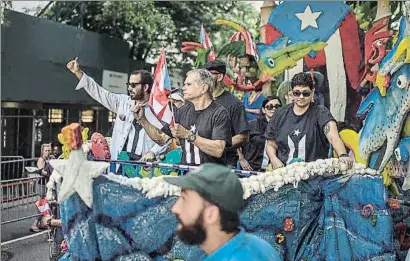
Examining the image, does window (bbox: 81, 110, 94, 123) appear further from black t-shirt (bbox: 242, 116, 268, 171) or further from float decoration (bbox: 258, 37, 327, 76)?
black t-shirt (bbox: 242, 116, 268, 171)

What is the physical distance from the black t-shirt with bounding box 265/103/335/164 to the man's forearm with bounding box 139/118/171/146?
98 cm

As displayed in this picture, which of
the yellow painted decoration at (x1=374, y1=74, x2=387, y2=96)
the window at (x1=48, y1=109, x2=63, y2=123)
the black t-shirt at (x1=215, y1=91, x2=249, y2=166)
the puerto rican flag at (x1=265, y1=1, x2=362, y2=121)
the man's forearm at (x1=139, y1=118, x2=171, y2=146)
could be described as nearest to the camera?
the man's forearm at (x1=139, y1=118, x2=171, y2=146)

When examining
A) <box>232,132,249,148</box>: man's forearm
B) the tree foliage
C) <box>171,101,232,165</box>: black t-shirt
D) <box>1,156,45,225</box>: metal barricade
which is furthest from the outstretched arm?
the tree foliage

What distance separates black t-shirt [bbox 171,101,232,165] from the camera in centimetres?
439

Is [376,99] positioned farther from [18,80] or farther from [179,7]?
[179,7]

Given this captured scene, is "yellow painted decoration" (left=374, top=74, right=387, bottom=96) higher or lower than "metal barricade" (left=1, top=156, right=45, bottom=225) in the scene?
higher

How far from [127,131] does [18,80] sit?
7.93 metres

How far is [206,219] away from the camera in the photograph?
2.09 metres

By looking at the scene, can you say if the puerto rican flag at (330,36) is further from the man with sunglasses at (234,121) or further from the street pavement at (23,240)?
the street pavement at (23,240)

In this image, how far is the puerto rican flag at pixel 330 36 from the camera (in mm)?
8445

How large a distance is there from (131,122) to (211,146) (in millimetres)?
1310

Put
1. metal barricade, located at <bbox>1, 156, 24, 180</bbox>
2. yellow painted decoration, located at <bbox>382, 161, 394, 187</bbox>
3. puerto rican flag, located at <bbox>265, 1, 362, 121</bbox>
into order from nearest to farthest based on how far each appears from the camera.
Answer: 1. yellow painted decoration, located at <bbox>382, 161, 394, 187</bbox>
2. puerto rican flag, located at <bbox>265, 1, 362, 121</bbox>
3. metal barricade, located at <bbox>1, 156, 24, 180</bbox>

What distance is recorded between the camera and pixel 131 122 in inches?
209

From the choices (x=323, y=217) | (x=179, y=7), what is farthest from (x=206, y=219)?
(x=179, y=7)
